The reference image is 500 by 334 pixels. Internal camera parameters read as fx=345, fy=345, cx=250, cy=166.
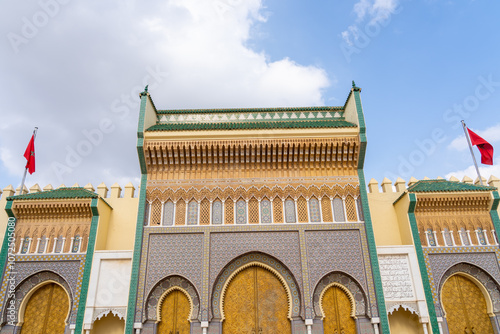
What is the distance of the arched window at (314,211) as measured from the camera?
10.4 metres

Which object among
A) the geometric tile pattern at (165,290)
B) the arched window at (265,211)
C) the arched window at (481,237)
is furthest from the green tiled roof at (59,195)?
the arched window at (481,237)

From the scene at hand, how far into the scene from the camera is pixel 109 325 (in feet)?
32.8

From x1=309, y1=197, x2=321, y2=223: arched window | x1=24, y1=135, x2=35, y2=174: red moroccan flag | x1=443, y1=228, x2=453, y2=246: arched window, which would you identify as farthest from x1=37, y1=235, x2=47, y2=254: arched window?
x1=443, y1=228, x2=453, y2=246: arched window

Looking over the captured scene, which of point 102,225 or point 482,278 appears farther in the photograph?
point 102,225

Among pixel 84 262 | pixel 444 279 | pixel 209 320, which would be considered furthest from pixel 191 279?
pixel 444 279

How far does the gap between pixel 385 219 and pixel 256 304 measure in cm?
515

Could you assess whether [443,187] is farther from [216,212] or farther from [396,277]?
[216,212]

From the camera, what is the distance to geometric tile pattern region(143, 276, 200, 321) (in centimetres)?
Result: 941

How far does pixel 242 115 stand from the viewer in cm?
1220

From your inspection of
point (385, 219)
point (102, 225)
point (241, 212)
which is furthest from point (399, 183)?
point (102, 225)

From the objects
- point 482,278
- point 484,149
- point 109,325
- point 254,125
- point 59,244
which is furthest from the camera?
point 484,149

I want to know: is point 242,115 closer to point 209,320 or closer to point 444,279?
point 209,320

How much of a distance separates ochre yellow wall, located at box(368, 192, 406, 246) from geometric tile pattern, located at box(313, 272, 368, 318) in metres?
2.01

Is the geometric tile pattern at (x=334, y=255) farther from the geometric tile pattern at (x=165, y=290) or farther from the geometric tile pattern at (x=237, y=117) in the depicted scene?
the geometric tile pattern at (x=237, y=117)
